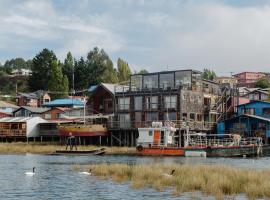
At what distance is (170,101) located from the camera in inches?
3565

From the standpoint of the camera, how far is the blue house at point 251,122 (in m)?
86.4

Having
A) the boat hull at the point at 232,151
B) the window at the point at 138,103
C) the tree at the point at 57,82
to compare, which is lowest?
the boat hull at the point at 232,151

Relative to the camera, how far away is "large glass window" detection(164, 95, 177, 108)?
296ft

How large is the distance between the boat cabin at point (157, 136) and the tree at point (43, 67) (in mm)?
80275

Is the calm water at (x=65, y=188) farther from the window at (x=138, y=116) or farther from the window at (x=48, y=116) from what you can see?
the window at (x=48, y=116)

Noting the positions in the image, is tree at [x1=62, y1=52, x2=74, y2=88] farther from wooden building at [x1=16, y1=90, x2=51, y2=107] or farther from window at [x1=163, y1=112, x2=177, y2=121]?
window at [x1=163, y1=112, x2=177, y2=121]

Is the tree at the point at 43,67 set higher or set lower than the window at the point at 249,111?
higher

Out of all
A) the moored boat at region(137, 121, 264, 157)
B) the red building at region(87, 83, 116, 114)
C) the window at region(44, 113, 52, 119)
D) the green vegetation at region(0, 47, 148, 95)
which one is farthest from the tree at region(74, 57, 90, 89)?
the moored boat at region(137, 121, 264, 157)

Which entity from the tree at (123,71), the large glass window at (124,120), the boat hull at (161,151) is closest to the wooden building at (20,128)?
the large glass window at (124,120)

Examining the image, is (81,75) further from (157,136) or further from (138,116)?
(157,136)

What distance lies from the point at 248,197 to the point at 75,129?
65.4 metres

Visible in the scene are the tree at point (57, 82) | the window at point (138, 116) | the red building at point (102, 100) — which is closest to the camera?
the window at point (138, 116)

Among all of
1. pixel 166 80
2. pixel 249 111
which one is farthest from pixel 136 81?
pixel 249 111

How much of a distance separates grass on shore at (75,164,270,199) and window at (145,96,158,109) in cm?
5006
